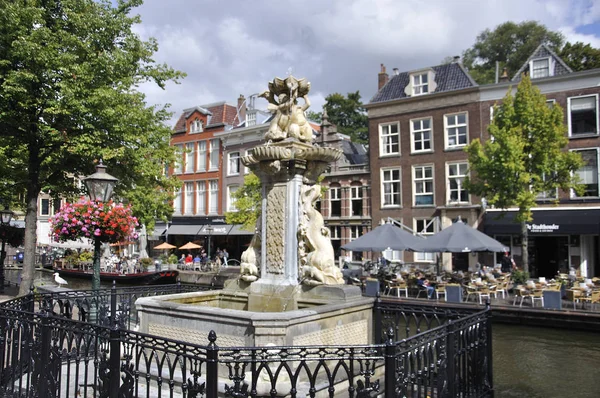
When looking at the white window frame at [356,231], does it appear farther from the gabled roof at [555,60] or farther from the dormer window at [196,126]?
the dormer window at [196,126]

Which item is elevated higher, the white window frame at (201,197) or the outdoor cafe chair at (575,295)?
the white window frame at (201,197)

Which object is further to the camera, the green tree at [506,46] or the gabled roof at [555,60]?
the green tree at [506,46]

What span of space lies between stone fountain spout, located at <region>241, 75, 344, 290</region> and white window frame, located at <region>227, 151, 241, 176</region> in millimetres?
32702

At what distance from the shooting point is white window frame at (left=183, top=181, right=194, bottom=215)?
44.2 meters

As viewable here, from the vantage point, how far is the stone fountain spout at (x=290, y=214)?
8.14 meters

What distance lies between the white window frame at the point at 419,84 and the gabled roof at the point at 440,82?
1.79 feet

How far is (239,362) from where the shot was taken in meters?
3.93

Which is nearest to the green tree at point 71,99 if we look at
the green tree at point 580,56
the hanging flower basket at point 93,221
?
the hanging flower basket at point 93,221

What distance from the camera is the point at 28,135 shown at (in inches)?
648

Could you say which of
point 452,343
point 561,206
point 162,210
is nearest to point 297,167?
point 452,343

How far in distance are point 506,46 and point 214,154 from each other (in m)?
28.4

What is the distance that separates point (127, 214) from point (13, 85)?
322 inches

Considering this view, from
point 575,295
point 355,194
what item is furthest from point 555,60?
point 575,295

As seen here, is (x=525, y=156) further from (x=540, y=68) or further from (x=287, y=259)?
(x=287, y=259)
